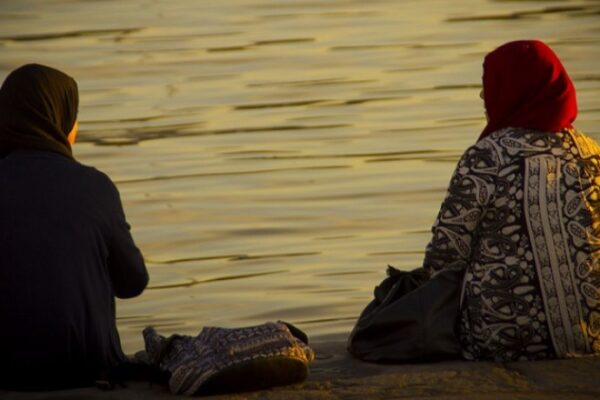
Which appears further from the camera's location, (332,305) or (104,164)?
(104,164)

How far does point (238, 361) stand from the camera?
18.9 ft

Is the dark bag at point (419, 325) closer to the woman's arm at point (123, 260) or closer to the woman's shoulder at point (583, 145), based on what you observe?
the woman's shoulder at point (583, 145)

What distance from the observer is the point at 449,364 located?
6.09 metres

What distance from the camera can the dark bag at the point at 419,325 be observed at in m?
6.14

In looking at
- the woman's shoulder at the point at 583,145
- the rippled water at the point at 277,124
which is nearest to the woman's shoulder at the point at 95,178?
the woman's shoulder at the point at 583,145

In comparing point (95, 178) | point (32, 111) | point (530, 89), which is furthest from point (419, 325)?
point (32, 111)

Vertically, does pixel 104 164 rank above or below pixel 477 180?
below

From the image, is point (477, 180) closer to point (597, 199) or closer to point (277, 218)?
point (597, 199)

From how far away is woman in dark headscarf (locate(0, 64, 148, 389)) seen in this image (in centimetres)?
584

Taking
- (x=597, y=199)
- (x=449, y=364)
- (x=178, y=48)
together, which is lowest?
(x=178, y=48)

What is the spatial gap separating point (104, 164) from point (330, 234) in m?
2.78

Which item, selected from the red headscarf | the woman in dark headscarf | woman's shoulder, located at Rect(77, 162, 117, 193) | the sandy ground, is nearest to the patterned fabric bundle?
the sandy ground

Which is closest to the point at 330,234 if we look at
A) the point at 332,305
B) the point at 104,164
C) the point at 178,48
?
the point at 332,305

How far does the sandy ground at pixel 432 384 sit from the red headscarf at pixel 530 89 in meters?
0.73
